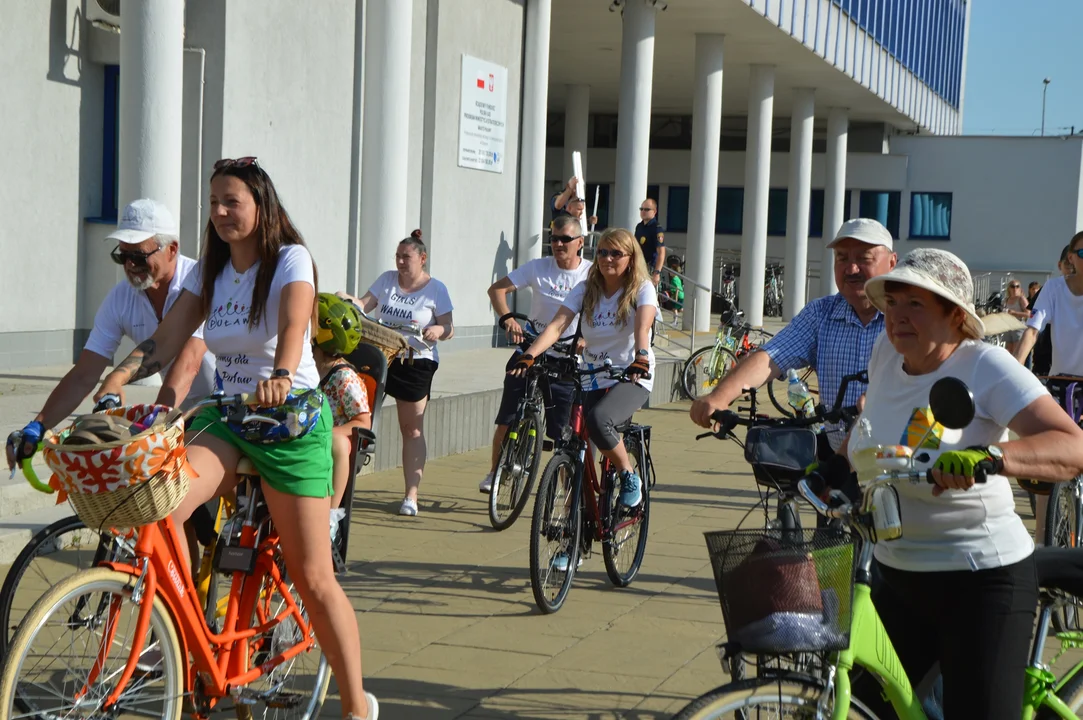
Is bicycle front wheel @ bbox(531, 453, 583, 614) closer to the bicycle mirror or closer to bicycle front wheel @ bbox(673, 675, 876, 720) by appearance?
bicycle front wheel @ bbox(673, 675, 876, 720)

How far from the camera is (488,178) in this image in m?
18.7

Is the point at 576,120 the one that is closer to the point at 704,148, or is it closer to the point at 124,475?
the point at 704,148

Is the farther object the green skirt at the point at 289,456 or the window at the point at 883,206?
the window at the point at 883,206

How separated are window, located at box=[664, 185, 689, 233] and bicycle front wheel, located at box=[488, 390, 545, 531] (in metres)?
36.3

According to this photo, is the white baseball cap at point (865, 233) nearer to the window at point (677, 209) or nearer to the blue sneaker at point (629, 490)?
the blue sneaker at point (629, 490)

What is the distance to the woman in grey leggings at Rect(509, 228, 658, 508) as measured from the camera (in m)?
7.31

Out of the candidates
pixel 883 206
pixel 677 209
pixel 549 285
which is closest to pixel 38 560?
pixel 549 285

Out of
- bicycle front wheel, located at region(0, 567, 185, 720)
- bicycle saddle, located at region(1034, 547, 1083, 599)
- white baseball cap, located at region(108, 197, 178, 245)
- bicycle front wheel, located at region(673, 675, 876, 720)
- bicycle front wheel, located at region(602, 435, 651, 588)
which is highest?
white baseball cap, located at region(108, 197, 178, 245)

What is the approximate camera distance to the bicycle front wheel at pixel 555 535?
6688mm

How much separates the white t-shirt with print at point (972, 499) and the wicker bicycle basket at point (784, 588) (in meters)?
0.39

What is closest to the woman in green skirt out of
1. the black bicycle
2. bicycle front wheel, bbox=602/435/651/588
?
bicycle front wheel, bbox=602/435/651/588

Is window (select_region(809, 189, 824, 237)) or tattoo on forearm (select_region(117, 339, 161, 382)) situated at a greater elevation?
window (select_region(809, 189, 824, 237))

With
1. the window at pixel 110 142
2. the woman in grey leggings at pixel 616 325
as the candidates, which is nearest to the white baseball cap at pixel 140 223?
the woman in grey leggings at pixel 616 325

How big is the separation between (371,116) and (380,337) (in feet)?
26.8
